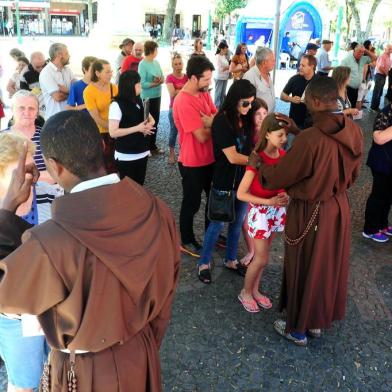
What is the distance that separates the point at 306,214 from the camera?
2736 millimetres

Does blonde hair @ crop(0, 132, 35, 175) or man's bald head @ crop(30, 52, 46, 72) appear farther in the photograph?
man's bald head @ crop(30, 52, 46, 72)

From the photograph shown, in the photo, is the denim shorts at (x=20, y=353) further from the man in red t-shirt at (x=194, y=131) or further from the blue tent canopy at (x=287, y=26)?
the blue tent canopy at (x=287, y=26)

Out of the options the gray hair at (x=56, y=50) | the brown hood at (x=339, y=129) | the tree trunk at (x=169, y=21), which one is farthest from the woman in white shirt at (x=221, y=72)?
the tree trunk at (x=169, y=21)

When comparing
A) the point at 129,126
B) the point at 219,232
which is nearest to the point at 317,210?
the point at 219,232

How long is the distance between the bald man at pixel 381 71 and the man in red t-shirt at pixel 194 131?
27.9 feet

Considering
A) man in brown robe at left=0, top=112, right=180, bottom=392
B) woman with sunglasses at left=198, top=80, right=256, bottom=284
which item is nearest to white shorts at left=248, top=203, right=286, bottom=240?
woman with sunglasses at left=198, top=80, right=256, bottom=284

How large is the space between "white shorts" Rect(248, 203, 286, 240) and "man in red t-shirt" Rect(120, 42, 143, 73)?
4.83 meters

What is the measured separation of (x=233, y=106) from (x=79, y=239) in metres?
2.26

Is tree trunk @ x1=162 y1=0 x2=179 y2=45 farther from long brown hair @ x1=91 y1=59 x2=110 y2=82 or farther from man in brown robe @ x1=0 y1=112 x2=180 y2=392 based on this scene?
man in brown robe @ x1=0 y1=112 x2=180 y2=392

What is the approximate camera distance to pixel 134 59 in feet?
24.3

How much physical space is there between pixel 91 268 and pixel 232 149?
2.16m

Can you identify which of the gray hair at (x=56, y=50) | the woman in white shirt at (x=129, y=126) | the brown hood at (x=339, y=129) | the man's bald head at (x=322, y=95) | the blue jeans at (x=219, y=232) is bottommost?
the blue jeans at (x=219, y=232)

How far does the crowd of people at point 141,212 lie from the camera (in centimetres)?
130

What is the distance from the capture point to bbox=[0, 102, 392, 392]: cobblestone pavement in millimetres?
2699
